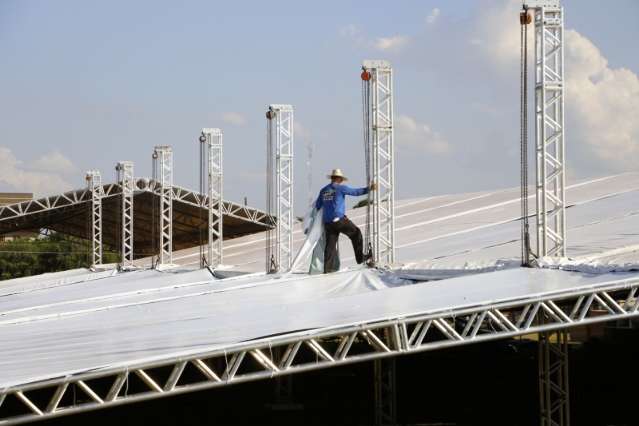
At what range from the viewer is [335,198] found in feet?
42.3

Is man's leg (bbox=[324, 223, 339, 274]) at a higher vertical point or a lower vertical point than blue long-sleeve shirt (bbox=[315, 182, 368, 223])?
lower

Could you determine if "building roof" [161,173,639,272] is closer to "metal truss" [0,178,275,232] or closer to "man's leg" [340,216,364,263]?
"man's leg" [340,216,364,263]

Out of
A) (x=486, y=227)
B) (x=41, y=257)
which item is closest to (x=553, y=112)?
(x=486, y=227)

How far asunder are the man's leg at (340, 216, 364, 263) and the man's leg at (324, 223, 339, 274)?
18cm

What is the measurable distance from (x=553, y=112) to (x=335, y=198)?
3.20 metres

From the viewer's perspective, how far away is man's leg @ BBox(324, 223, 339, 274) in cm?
1304

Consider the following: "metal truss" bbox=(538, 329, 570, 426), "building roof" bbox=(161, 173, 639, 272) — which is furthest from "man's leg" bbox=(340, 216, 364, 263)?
"metal truss" bbox=(538, 329, 570, 426)

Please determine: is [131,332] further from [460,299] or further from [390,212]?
[390,212]

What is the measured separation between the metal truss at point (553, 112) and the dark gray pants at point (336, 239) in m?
2.81

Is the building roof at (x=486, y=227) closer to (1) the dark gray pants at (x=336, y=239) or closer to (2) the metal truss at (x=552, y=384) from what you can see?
(1) the dark gray pants at (x=336, y=239)

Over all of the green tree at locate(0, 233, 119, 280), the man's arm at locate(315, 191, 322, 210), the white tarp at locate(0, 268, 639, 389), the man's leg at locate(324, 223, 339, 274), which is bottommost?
the white tarp at locate(0, 268, 639, 389)

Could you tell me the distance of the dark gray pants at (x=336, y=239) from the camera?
12.9 meters

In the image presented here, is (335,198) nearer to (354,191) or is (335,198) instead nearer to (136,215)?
(354,191)

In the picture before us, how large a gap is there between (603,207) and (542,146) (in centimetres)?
713
